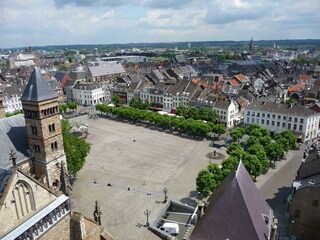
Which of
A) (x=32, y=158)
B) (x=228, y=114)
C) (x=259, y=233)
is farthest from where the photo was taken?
(x=228, y=114)

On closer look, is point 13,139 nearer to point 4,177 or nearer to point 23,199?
point 4,177

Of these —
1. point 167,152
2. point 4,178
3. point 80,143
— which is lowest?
point 167,152

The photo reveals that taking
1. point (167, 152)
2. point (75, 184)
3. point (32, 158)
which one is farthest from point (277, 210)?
point (32, 158)

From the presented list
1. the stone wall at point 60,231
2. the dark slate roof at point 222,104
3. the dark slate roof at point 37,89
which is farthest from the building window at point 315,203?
the dark slate roof at point 222,104

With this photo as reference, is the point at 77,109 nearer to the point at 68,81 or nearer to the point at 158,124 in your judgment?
the point at 68,81

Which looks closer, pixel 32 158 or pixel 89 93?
pixel 32 158

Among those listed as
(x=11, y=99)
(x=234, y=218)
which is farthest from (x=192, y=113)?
(x=11, y=99)

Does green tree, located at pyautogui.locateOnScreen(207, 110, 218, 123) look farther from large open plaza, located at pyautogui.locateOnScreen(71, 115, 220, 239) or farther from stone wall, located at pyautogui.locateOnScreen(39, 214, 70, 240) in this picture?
stone wall, located at pyautogui.locateOnScreen(39, 214, 70, 240)

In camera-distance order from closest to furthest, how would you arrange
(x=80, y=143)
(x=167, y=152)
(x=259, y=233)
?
(x=259, y=233)
(x=80, y=143)
(x=167, y=152)

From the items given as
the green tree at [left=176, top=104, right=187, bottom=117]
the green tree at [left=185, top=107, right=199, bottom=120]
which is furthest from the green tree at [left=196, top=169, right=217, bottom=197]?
→ the green tree at [left=176, top=104, right=187, bottom=117]
